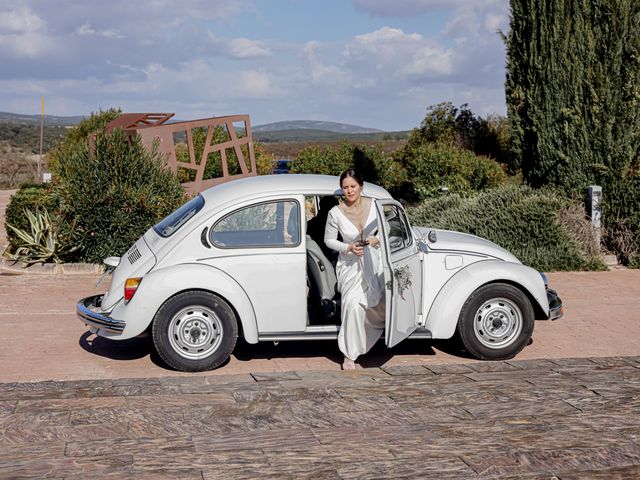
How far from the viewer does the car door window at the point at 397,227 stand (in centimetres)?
791

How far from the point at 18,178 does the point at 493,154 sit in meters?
24.3

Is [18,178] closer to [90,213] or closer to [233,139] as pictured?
[233,139]

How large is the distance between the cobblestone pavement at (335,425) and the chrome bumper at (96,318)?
83cm

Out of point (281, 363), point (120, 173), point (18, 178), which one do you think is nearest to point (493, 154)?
point (120, 173)

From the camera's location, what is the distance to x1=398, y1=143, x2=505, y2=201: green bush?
19.5 metres

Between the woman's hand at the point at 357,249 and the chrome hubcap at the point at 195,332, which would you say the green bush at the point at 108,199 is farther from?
the woman's hand at the point at 357,249

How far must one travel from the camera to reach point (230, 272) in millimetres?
7672

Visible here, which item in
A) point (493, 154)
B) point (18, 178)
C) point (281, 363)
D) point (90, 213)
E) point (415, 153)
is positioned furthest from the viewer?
point (18, 178)

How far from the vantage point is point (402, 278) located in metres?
7.48

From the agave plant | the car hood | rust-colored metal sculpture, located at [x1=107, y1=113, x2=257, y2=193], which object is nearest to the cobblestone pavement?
the car hood

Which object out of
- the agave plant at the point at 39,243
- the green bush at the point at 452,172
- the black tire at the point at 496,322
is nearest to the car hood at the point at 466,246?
the black tire at the point at 496,322

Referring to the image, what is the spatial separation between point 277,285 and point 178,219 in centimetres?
117

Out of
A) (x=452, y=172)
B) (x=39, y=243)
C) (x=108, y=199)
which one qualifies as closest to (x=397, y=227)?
(x=108, y=199)

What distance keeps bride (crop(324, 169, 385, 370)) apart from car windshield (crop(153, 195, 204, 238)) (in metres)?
1.24
